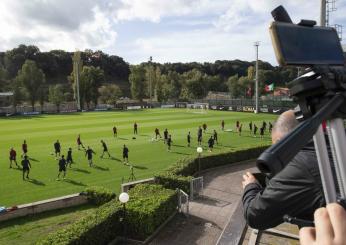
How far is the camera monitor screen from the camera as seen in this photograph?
1.52m

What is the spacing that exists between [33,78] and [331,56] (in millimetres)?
86600

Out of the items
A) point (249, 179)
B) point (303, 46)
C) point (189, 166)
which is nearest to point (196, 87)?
point (189, 166)

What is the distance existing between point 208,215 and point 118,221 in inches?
175

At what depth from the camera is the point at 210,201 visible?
61.6 ft

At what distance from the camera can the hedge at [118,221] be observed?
1240 centimetres

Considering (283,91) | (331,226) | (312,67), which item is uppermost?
(312,67)

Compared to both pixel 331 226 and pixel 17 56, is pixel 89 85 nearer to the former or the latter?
pixel 17 56

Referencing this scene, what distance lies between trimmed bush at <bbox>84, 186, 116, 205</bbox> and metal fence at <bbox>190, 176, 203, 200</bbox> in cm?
391

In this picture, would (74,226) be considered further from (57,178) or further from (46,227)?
(57,178)

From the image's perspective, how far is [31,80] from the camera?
8125 cm

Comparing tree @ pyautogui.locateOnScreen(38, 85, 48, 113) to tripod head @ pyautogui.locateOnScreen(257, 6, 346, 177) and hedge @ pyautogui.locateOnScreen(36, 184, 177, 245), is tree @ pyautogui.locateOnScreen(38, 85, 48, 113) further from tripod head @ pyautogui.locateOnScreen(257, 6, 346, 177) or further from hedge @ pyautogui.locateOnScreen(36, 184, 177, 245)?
tripod head @ pyautogui.locateOnScreen(257, 6, 346, 177)

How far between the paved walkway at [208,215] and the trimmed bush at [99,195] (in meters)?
3.68

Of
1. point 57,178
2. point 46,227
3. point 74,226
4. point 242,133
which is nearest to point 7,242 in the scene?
point 46,227

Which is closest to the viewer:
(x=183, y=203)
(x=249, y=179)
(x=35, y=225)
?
(x=249, y=179)
